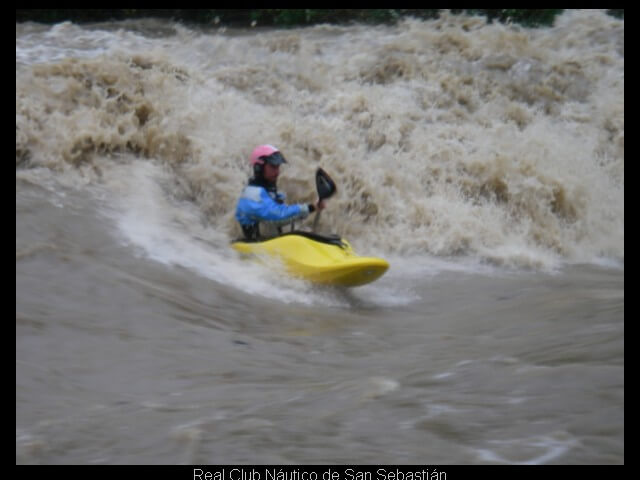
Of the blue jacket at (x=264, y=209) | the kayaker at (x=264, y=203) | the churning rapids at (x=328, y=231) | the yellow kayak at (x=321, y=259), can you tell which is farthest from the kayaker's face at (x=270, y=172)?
the churning rapids at (x=328, y=231)

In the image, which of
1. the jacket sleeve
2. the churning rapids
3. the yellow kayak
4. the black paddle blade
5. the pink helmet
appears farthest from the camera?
the pink helmet

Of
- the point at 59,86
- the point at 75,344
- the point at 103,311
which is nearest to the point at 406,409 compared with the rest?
the point at 75,344

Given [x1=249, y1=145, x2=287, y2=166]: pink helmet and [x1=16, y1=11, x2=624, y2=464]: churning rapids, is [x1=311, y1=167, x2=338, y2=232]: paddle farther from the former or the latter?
[x1=16, y1=11, x2=624, y2=464]: churning rapids

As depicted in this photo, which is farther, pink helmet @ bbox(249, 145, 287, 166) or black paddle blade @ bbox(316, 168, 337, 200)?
pink helmet @ bbox(249, 145, 287, 166)

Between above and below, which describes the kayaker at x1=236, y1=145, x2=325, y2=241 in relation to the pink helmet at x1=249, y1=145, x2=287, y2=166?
below

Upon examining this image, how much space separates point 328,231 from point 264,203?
1.30m

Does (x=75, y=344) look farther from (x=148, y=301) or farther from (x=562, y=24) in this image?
(x=562, y=24)

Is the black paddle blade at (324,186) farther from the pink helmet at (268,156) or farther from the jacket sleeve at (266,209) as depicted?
the pink helmet at (268,156)

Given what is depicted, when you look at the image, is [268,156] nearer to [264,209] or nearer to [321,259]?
[264,209]

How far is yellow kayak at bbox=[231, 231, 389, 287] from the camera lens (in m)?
5.84

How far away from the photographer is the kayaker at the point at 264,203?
20.7 feet

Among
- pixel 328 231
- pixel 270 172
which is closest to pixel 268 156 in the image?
pixel 270 172

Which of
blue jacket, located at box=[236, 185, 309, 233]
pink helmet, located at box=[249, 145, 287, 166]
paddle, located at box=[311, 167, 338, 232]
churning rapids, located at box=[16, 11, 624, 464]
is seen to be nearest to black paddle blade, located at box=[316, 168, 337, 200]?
paddle, located at box=[311, 167, 338, 232]

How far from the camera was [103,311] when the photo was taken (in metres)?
4.62
